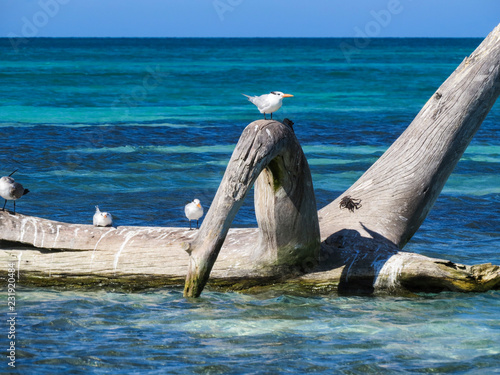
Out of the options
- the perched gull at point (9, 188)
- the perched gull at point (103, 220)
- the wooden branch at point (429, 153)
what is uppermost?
the wooden branch at point (429, 153)

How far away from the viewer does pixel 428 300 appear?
629cm

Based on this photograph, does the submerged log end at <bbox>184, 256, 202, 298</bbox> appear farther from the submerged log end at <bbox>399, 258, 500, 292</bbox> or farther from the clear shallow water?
the submerged log end at <bbox>399, 258, 500, 292</bbox>

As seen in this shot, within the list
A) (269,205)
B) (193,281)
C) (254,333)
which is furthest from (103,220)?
(254,333)

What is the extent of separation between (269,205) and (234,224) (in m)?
3.65

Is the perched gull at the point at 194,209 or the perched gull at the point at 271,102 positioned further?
the perched gull at the point at 194,209

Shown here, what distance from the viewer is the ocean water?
5137 millimetres

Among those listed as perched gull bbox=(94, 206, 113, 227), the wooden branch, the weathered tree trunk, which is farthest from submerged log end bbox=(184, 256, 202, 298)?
the wooden branch

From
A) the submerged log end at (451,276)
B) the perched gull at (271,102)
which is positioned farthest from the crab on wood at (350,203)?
the perched gull at (271,102)

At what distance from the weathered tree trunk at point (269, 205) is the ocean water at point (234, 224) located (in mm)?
362

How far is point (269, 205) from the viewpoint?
6238 millimetres

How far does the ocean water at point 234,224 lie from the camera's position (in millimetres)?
5137

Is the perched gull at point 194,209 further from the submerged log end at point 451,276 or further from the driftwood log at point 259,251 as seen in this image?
the submerged log end at point 451,276

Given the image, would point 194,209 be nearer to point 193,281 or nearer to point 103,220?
point 103,220

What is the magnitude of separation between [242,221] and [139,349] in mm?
4913
